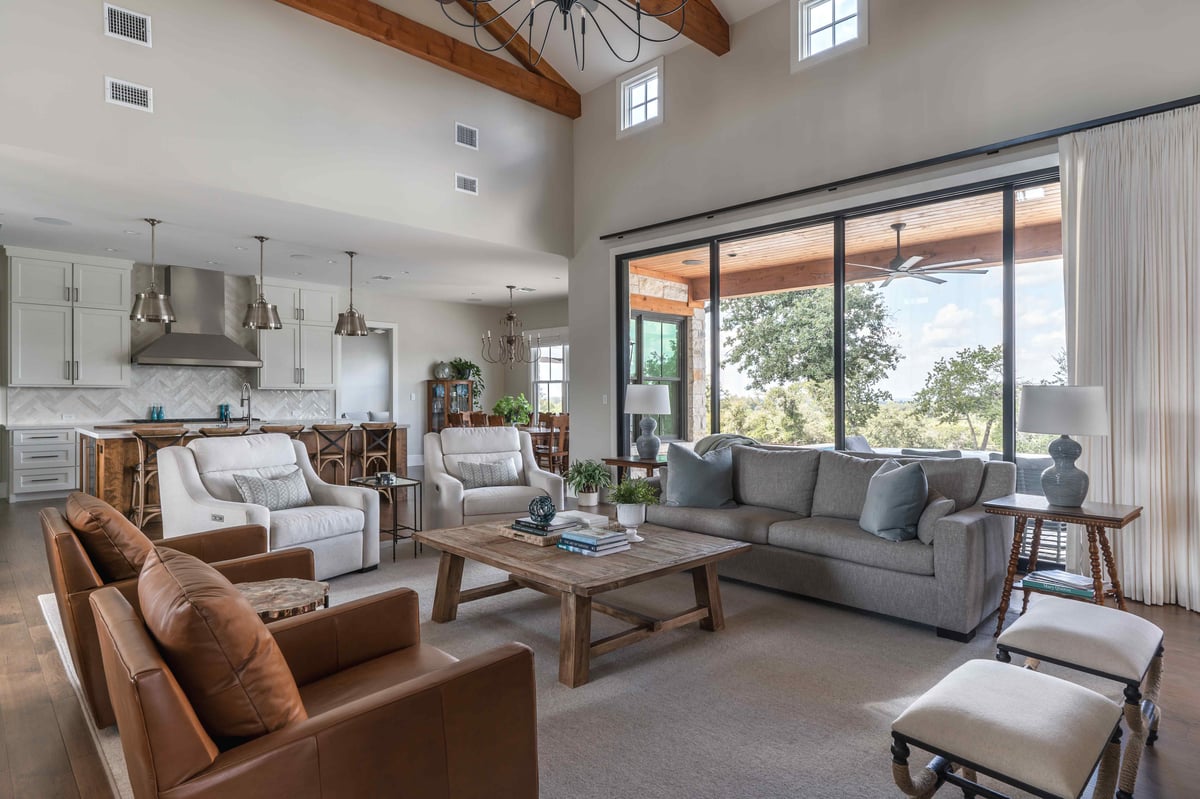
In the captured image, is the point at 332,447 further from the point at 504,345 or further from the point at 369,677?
the point at 369,677

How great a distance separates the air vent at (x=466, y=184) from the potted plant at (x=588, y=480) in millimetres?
2927

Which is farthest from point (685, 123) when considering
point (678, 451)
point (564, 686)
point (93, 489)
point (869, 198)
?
point (93, 489)

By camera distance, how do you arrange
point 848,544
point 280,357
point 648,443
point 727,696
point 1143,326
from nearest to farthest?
point 727,696, point 848,544, point 1143,326, point 648,443, point 280,357

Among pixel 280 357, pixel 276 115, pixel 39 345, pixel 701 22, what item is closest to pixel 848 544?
pixel 701 22

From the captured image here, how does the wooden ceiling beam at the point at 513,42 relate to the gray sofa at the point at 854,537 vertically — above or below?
above

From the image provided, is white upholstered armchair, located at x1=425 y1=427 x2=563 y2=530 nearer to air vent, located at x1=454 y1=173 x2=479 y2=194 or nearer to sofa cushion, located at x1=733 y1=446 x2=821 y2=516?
sofa cushion, located at x1=733 y1=446 x2=821 y2=516

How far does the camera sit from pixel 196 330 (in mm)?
8703

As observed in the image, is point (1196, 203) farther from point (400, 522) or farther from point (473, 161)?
point (400, 522)

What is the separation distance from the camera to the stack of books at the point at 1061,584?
10.2ft

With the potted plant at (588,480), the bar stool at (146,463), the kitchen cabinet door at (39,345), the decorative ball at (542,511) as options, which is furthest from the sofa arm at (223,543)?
the kitchen cabinet door at (39,345)

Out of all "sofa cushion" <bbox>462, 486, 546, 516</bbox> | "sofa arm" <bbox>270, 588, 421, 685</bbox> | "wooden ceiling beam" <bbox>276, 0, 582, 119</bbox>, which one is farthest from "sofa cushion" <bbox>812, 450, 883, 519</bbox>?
"wooden ceiling beam" <bbox>276, 0, 582, 119</bbox>

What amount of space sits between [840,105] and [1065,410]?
10.3ft

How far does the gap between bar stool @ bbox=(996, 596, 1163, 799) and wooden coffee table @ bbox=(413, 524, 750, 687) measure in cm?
136

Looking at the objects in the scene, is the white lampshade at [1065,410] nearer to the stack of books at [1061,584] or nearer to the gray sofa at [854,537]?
the gray sofa at [854,537]
